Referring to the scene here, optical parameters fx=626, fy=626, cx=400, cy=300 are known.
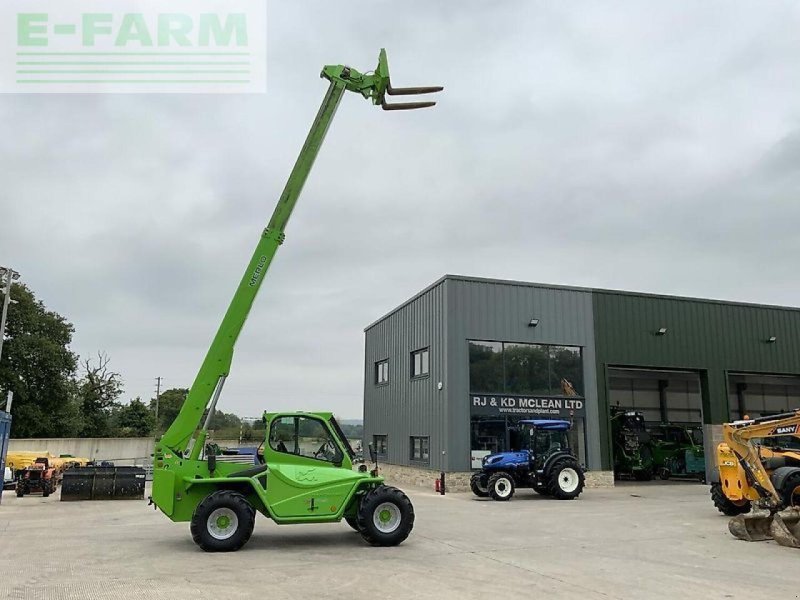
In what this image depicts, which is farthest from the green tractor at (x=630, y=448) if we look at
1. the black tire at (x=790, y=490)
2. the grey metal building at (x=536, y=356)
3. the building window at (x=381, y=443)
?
the black tire at (x=790, y=490)

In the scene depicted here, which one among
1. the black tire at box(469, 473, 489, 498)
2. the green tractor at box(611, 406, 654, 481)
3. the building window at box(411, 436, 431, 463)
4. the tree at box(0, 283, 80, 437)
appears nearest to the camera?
the black tire at box(469, 473, 489, 498)

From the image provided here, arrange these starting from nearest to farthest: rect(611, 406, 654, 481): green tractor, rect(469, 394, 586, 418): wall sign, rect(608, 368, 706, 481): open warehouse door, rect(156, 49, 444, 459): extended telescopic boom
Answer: rect(156, 49, 444, 459): extended telescopic boom → rect(469, 394, 586, 418): wall sign → rect(611, 406, 654, 481): green tractor → rect(608, 368, 706, 481): open warehouse door

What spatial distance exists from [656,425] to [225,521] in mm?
25198

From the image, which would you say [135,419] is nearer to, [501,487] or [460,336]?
[460,336]

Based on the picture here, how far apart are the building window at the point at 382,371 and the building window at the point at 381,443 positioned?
250cm

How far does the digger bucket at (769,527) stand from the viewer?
1054cm

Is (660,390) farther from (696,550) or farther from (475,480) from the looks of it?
(696,550)

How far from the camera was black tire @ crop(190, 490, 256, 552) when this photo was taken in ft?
31.1

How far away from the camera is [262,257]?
1091 centimetres

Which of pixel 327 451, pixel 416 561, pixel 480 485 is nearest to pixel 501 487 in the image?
pixel 480 485

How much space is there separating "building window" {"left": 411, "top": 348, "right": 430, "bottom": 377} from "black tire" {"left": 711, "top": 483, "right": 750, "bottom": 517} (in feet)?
35.4

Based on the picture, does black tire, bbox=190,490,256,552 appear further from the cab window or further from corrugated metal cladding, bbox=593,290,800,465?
corrugated metal cladding, bbox=593,290,800,465

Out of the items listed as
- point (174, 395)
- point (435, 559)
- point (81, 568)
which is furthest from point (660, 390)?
point (174, 395)

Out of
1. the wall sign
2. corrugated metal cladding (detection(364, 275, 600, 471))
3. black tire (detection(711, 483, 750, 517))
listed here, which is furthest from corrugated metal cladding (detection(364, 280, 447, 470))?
black tire (detection(711, 483, 750, 517))
